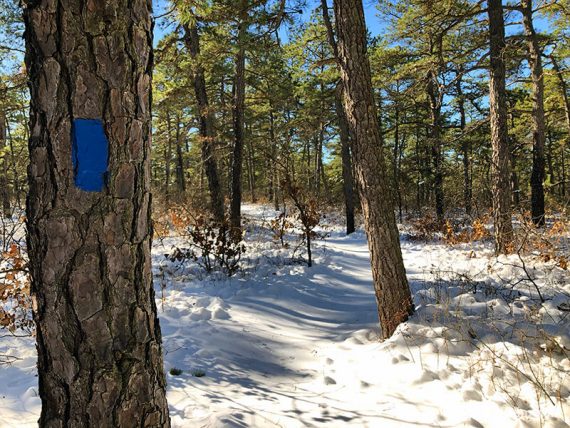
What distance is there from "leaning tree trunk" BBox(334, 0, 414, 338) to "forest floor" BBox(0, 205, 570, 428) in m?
0.29

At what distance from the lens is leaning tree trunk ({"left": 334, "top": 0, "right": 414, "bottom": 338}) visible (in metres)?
4.10

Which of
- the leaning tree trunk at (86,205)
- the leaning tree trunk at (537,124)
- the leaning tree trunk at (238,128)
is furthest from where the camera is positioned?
the leaning tree trunk at (537,124)

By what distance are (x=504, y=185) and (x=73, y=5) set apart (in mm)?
8211

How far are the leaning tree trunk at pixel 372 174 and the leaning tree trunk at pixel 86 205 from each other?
10.4 ft

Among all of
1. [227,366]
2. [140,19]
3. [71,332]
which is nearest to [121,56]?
[140,19]

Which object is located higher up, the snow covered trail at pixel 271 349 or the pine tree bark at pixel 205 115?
the pine tree bark at pixel 205 115

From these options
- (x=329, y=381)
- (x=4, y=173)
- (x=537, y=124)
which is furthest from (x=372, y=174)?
(x=537, y=124)

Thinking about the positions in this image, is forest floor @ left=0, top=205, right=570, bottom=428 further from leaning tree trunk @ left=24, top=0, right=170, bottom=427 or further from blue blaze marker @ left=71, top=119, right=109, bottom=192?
blue blaze marker @ left=71, top=119, right=109, bottom=192

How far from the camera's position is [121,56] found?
1.22 metres

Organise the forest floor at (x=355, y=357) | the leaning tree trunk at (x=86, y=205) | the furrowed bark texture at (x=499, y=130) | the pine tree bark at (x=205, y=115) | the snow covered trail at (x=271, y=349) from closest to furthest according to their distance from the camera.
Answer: the leaning tree trunk at (x=86, y=205)
the forest floor at (x=355, y=357)
the snow covered trail at (x=271, y=349)
the furrowed bark texture at (x=499, y=130)
the pine tree bark at (x=205, y=115)

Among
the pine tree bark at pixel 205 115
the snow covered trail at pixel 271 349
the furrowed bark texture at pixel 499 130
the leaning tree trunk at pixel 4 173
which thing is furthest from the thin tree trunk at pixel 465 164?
the leaning tree trunk at pixel 4 173

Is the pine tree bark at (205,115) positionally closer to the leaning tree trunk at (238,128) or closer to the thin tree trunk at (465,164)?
the leaning tree trunk at (238,128)

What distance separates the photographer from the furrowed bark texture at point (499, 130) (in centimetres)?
751

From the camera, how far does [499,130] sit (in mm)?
7539
